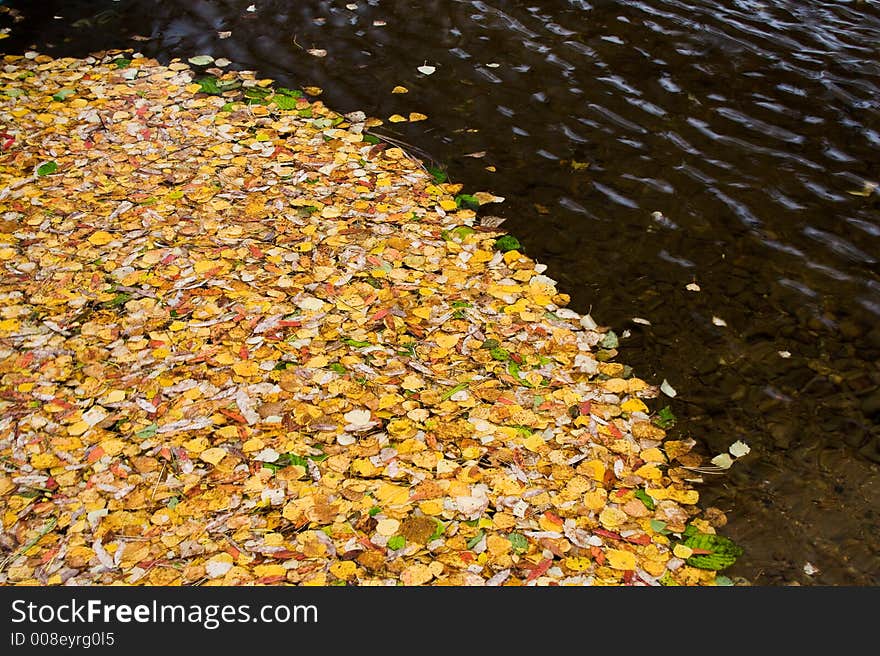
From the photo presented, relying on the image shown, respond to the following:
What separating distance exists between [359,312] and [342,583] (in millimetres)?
1807

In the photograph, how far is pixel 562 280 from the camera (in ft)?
17.4

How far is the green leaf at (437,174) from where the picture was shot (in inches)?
243

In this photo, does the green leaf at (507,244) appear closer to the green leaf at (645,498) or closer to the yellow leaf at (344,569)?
the green leaf at (645,498)

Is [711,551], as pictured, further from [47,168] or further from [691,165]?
[47,168]

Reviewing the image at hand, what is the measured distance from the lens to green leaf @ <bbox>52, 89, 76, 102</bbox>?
705cm

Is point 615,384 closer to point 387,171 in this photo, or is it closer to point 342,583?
point 342,583

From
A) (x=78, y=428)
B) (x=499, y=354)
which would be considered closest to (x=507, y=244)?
(x=499, y=354)

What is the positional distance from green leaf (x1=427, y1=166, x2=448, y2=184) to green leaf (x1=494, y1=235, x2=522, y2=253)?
83 centimetres

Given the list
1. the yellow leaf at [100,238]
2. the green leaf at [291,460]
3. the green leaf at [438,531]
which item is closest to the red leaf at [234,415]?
the green leaf at [291,460]

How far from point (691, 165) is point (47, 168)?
4.73 meters

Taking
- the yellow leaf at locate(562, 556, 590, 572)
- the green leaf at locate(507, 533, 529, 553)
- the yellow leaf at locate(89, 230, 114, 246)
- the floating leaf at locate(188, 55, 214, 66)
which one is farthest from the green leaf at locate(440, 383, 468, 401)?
the floating leaf at locate(188, 55, 214, 66)

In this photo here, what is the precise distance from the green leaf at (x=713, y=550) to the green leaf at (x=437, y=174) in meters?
3.29

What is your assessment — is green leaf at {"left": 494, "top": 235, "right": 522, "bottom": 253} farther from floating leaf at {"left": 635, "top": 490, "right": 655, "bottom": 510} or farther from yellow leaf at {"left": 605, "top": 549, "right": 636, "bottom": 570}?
yellow leaf at {"left": 605, "top": 549, "right": 636, "bottom": 570}

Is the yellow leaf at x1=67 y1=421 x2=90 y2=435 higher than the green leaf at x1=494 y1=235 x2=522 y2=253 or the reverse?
the reverse
